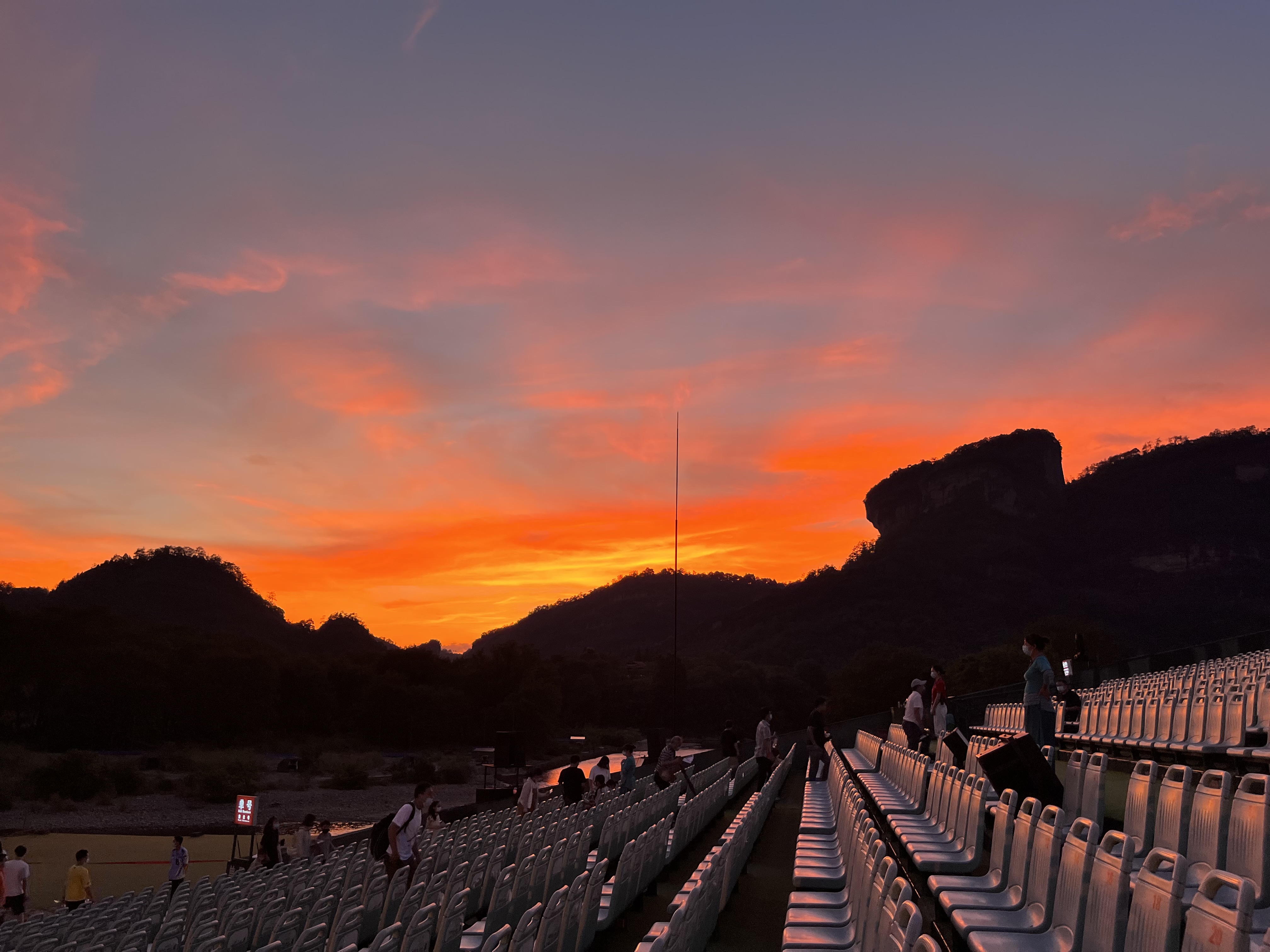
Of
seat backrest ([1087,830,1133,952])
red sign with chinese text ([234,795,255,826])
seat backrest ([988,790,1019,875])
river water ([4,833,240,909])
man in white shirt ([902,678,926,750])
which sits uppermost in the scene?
seat backrest ([1087,830,1133,952])

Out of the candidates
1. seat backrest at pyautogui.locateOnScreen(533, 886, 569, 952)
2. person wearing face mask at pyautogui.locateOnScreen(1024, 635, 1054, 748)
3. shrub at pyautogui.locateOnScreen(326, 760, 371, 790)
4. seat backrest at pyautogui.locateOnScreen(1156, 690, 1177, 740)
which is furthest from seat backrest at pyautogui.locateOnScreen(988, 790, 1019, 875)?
shrub at pyautogui.locateOnScreen(326, 760, 371, 790)

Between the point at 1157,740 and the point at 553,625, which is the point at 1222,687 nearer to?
the point at 1157,740

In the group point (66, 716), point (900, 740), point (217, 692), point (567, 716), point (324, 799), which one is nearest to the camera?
point (900, 740)

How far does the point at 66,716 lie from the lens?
78812 millimetres

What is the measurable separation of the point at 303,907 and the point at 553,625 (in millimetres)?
165017

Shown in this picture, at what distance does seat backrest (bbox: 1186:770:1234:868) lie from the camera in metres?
4.25

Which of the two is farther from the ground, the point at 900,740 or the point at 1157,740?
the point at 1157,740

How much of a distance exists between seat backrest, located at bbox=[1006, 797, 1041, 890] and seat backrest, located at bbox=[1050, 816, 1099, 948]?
0.46 m

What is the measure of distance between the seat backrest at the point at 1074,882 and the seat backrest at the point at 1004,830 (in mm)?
1119

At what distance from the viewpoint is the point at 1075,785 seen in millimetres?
6352

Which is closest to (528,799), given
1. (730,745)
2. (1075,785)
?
(730,745)

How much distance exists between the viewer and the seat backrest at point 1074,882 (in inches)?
148

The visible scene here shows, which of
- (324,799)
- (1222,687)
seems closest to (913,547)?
A: (324,799)

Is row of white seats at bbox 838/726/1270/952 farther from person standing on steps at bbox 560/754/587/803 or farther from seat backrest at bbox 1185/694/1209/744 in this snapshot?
person standing on steps at bbox 560/754/587/803
